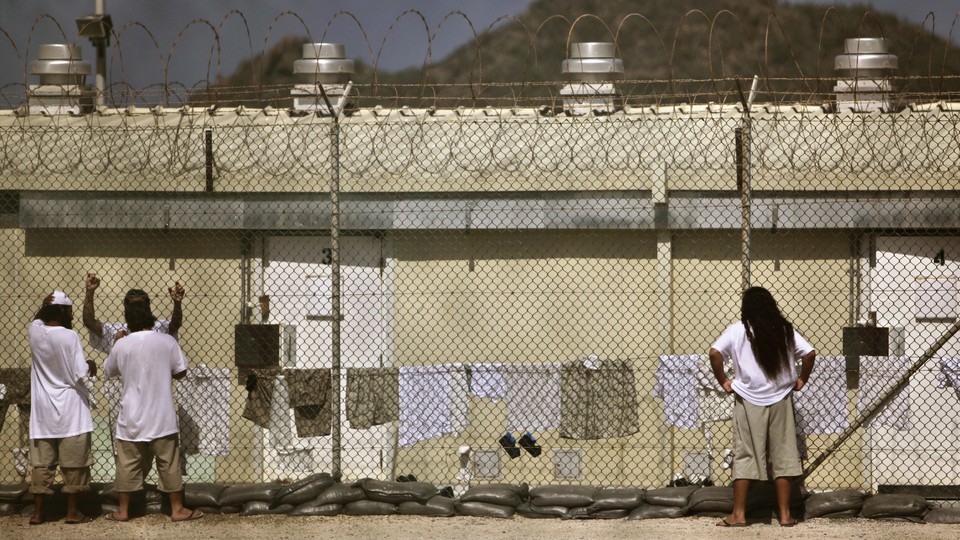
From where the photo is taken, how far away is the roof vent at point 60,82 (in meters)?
11.4

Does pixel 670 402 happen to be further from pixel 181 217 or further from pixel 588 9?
pixel 588 9

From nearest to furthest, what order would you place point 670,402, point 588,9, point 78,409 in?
point 78,409 → point 670,402 → point 588,9

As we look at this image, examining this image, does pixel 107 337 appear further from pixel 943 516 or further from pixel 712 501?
pixel 943 516

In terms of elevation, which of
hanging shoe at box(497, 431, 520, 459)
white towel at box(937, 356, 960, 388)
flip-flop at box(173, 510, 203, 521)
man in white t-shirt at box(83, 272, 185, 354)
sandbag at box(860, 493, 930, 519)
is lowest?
flip-flop at box(173, 510, 203, 521)

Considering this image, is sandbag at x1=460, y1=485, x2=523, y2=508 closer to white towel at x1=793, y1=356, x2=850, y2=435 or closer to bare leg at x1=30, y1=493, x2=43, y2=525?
white towel at x1=793, y1=356, x2=850, y2=435

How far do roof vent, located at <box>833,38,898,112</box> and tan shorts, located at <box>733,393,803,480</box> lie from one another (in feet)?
12.4

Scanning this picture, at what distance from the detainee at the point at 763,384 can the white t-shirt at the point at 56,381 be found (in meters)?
4.29

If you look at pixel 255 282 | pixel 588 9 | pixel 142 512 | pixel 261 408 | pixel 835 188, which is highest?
pixel 588 9

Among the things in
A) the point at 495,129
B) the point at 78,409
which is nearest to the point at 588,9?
the point at 495,129

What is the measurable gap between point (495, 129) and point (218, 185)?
2447 mm

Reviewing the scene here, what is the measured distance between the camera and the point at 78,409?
27.0 ft

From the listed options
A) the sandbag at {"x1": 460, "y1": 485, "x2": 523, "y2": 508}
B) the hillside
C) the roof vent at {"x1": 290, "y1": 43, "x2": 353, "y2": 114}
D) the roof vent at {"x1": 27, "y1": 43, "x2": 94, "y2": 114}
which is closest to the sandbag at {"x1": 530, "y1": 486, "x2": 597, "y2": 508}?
→ the sandbag at {"x1": 460, "y1": 485, "x2": 523, "y2": 508}

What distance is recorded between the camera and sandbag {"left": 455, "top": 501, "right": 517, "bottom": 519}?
8.44 meters

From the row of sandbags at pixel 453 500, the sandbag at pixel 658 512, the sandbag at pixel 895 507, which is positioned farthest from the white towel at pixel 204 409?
the sandbag at pixel 895 507
